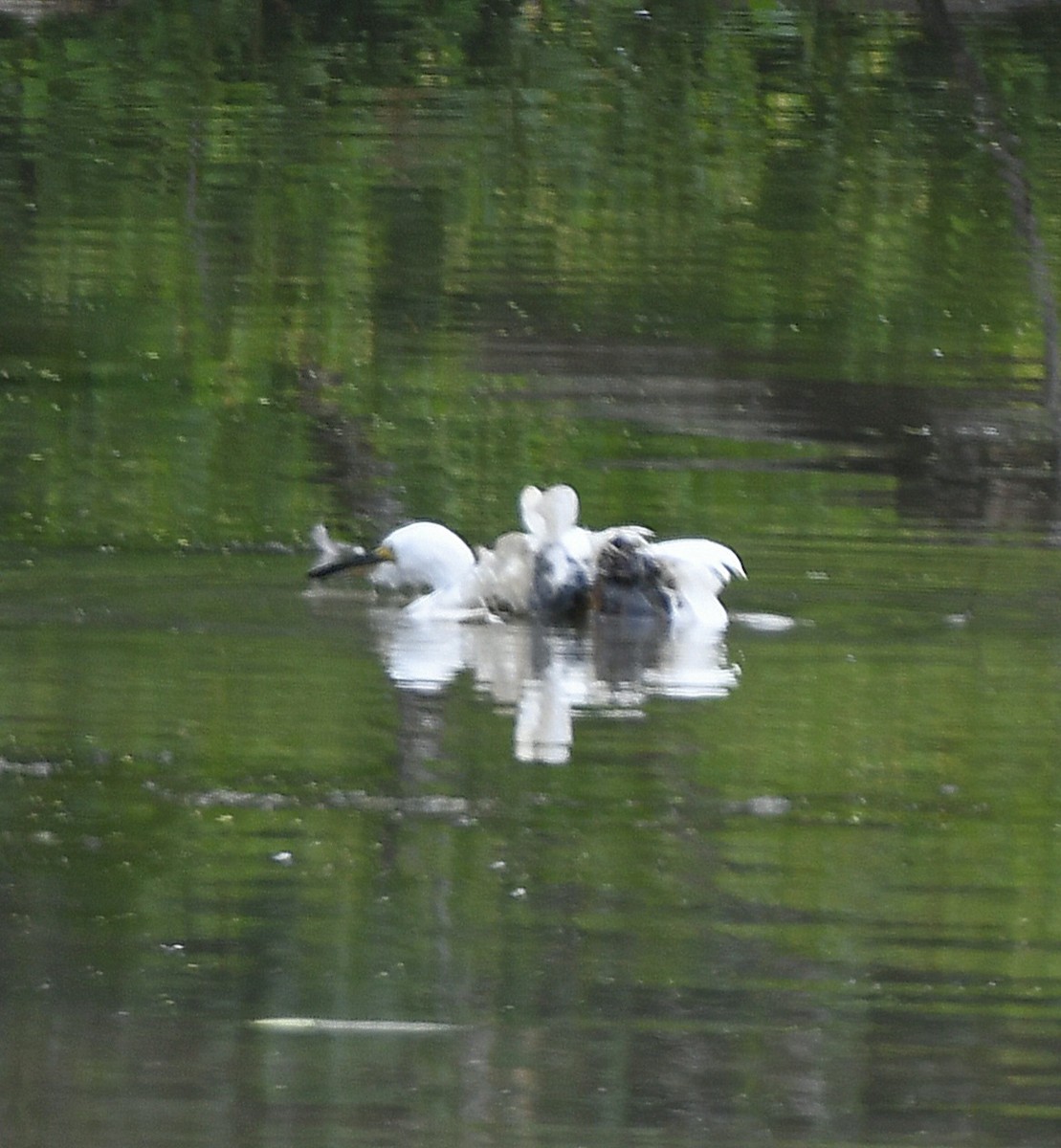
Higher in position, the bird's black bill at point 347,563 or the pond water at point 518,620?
the pond water at point 518,620

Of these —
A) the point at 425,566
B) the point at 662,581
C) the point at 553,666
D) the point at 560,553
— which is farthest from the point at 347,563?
the point at 553,666

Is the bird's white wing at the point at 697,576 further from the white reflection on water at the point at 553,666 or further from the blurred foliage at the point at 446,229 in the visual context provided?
the blurred foliage at the point at 446,229

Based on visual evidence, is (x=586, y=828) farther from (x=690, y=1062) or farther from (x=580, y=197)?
(x=580, y=197)

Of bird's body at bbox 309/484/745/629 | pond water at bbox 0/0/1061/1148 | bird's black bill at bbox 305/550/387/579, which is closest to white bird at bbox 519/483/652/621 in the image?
bird's body at bbox 309/484/745/629

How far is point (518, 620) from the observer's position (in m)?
7.80

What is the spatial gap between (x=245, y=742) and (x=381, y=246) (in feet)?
21.8

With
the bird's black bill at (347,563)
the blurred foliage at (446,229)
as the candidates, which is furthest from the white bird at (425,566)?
the blurred foliage at (446,229)

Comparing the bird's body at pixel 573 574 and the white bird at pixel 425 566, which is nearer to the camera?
the bird's body at pixel 573 574

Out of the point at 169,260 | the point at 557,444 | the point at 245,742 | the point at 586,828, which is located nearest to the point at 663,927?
the point at 586,828

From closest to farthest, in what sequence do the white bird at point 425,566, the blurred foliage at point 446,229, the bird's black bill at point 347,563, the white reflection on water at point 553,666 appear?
the white reflection on water at point 553,666, the white bird at point 425,566, the bird's black bill at point 347,563, the blurred foliage at point 446,229

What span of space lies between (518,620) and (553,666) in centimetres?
70

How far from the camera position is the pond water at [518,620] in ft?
13.9

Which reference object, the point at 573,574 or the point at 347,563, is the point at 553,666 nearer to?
the point at 573,574

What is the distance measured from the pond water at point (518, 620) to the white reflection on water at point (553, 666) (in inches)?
1.1
